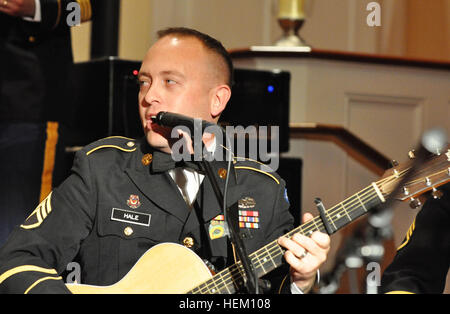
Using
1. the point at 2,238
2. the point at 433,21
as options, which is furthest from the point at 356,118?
the point at 2,238

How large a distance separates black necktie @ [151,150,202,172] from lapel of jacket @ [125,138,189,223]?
3 cm

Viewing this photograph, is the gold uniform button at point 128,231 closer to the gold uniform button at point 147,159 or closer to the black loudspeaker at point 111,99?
the gold uniform button at point 147,159

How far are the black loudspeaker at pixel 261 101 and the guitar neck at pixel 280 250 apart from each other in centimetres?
165

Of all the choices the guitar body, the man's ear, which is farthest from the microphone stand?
the man's ear

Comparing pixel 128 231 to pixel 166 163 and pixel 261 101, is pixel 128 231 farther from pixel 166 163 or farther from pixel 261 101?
pixel 261 101

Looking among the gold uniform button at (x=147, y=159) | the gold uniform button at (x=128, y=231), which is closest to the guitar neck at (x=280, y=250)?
the gold uniform button at (x=128, y=231)

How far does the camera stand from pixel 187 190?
1.82m

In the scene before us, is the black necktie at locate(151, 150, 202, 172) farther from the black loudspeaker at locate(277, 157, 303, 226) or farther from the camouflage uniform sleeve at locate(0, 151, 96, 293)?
the black loudspeaker at locate(277, 157, 303, 226)

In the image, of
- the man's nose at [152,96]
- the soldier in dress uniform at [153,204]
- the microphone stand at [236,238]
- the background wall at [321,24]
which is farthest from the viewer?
the background wall at [321,24]

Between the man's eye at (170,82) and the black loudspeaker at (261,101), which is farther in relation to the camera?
the black loudspeaker at (261,101)

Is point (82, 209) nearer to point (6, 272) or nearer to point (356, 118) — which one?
point (6, 272)

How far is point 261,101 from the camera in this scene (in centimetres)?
328

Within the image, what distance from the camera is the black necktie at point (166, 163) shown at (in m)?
1.76

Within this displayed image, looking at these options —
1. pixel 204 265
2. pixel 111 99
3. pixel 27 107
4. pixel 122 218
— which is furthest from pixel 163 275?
pixel 111 99
